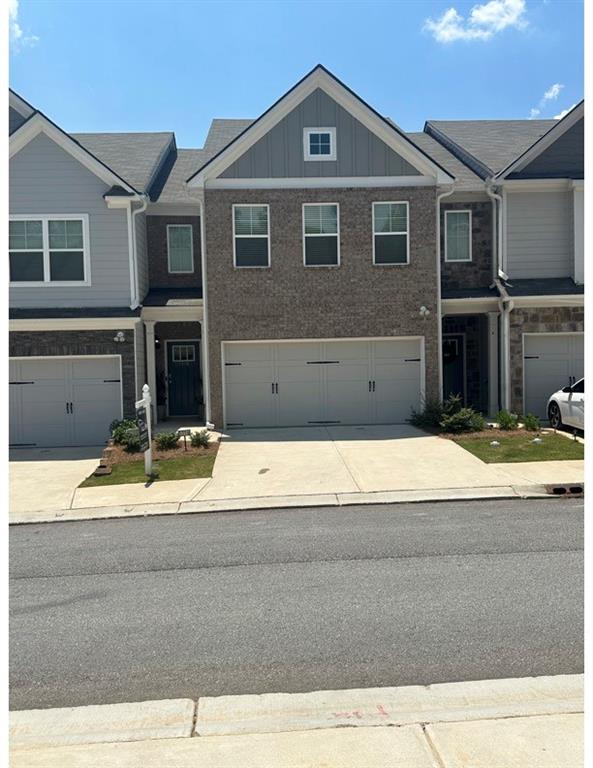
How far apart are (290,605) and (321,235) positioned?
1266 centimetres

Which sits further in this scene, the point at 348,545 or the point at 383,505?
the point at 383,505

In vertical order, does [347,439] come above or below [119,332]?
below

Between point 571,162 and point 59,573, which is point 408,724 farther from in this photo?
point 571,162

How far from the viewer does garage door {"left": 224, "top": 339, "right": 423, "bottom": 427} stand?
17438 mm

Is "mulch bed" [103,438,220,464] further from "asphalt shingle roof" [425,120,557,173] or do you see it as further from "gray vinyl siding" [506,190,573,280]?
"asphalt shingle roof" [425,120,557,173]

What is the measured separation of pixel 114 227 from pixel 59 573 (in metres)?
11.9

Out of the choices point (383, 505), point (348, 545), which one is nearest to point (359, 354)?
point (383, 505)

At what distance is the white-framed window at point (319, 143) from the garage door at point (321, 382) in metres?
4.98

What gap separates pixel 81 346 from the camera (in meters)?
16.6

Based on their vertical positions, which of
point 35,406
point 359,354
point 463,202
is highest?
point 463,202

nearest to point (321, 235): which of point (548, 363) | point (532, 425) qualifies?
point (548, 363)

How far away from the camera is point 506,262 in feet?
59.0

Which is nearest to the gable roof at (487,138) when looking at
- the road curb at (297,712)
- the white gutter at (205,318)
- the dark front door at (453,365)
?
the dark front door at (453,365)

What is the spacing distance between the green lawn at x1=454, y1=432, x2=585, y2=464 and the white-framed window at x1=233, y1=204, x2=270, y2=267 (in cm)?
699
